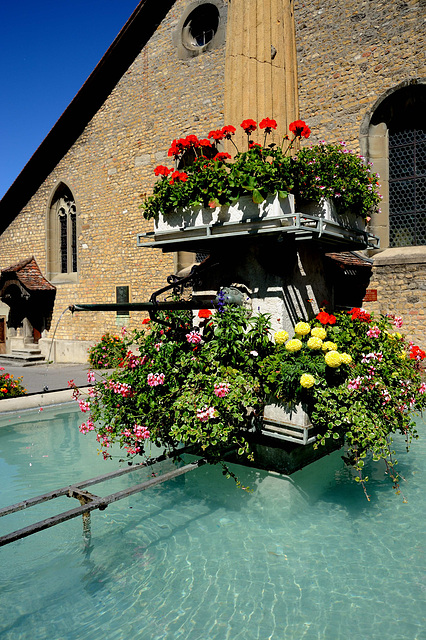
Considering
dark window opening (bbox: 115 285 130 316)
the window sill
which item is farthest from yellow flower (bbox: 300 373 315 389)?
the window sill

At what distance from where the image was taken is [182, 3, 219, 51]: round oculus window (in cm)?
1253

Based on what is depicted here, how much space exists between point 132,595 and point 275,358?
2004 millimetres

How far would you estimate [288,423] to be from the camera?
3.84 meters

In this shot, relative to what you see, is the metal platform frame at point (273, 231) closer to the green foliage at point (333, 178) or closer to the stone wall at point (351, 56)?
the green foliage at point (333, 178)

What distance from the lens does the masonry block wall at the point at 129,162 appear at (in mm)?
12594

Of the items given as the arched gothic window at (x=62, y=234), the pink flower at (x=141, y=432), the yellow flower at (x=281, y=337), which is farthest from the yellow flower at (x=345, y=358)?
the arched gothic window at (x=62, y=234)

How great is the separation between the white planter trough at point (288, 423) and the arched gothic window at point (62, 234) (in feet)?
44.3

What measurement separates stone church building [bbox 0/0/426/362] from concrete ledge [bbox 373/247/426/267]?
0.07ft

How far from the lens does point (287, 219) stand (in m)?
4.02

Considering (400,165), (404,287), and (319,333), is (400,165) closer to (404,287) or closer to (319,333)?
(404,287)

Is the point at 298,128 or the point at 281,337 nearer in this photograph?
the point at 281,337

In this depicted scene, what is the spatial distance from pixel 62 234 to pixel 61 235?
54 millimetres

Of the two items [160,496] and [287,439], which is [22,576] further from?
[287,439]

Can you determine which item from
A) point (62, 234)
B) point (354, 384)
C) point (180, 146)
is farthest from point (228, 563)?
point (62, 234)
